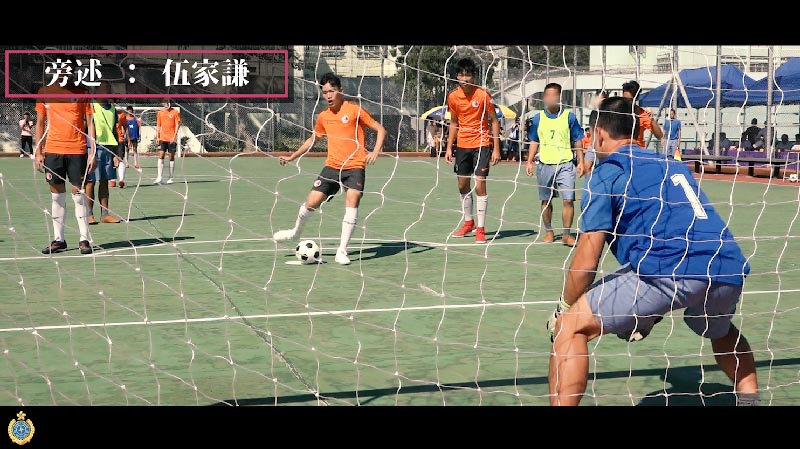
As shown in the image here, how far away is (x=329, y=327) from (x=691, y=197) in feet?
9.78

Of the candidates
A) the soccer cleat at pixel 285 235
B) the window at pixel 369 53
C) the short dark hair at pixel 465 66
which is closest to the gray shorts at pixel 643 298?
the window at pixel 369 53

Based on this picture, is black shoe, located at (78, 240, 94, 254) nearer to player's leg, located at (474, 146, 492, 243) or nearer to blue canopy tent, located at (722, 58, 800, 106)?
player's leg, located at (474, 146, 492, 243)

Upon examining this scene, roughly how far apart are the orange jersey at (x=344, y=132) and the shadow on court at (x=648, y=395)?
4631mm

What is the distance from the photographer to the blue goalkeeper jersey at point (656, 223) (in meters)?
4.38

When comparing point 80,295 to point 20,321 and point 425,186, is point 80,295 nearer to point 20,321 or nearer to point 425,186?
point 20,321

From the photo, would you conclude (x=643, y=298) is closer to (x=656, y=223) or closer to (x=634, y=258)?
(x=634, y=258)

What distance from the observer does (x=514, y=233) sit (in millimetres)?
12422

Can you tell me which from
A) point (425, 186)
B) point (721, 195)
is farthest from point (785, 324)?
point (425, 186)

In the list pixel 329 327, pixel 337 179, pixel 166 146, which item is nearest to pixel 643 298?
pixel 329 327

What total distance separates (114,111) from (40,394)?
980 centimetres

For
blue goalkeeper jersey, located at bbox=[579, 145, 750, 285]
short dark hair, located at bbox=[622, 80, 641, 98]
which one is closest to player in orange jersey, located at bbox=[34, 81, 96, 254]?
short dark hair, located at bbox=[622, 80, 641, 98]

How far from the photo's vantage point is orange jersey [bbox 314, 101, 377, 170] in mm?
9641

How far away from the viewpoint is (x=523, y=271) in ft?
30.0
